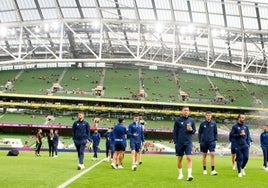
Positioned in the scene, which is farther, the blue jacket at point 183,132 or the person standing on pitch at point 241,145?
the person standing on pitch at point 241,145

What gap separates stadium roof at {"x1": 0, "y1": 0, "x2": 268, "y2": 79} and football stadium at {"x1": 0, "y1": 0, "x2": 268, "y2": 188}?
0.36ft

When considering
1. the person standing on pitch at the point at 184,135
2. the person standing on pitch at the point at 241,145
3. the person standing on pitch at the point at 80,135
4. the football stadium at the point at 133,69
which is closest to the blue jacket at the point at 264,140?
the person standing on pitch at the point at 241,145

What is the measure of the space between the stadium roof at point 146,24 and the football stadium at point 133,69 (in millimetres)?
109

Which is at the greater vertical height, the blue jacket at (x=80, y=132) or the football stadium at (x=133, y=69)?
the football stadium at (x=133, y=69)

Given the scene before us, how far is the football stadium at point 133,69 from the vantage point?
38438mm

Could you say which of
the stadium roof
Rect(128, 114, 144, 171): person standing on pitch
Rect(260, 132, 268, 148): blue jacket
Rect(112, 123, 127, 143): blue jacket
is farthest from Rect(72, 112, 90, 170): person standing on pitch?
the stadium roof

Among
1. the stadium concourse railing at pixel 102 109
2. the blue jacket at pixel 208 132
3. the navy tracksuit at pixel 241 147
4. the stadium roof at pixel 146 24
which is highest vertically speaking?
the stadium roof at pixel 146 24

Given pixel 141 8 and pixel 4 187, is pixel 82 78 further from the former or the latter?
pixel 4 187

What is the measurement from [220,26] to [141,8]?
809 centimetres

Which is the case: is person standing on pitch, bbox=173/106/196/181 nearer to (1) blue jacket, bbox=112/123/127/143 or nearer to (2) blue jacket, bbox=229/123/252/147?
(2) blue jacket, bbox=229/123/252/147

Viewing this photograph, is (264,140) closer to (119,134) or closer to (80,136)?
(119,134)

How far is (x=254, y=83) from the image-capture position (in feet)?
205

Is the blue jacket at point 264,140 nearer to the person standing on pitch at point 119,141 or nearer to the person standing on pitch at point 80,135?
the person standing on pitch at point 119,141

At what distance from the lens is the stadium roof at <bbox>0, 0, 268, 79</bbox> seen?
37000 millimetres
